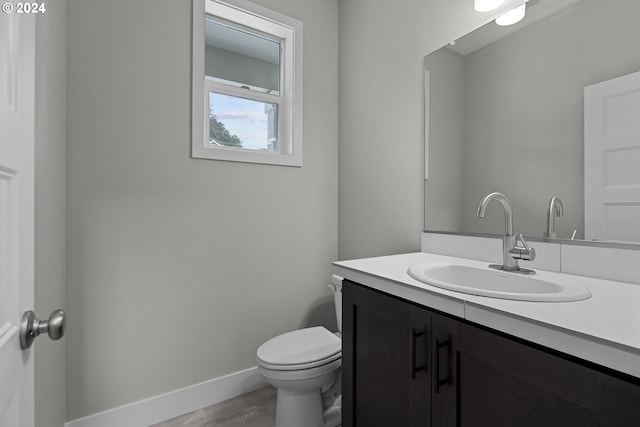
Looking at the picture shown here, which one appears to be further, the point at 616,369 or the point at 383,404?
the point at 383,404

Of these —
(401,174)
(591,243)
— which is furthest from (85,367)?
(591,243)

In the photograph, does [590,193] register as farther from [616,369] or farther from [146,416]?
[146,416]

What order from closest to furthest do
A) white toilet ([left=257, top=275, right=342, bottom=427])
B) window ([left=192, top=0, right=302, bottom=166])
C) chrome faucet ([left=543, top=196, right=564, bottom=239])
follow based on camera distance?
chrome faucet ([left=543, top=196, right=564, bottom=239]) → white toilet ([left=257, top=275, right=342, bottom=427]) → window ([left=192, top=0, right=302, bottom=166])

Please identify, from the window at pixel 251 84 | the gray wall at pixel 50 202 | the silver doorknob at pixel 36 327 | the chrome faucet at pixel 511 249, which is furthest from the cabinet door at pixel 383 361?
the window at pixel 251 84

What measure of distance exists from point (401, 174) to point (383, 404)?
1160 millimetres

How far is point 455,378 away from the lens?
31.8 inches

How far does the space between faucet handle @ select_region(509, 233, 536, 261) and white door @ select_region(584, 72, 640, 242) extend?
0.73 ft

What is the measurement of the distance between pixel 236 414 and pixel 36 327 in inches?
55.5

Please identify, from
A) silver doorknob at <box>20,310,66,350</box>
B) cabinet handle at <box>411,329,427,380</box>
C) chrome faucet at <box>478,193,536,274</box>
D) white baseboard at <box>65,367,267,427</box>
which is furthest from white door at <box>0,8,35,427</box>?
chrome faucet at <box>478,193,536,274</box>

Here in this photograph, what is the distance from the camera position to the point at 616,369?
1.81ft

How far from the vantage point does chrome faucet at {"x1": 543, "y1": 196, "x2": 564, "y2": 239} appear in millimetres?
1146

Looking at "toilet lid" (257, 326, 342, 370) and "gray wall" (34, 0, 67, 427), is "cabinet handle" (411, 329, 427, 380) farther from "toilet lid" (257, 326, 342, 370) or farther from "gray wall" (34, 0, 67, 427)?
"gray wall" (34, 0, 67, 427)

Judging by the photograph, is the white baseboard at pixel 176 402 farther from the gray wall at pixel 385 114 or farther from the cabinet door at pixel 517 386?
the cabinet door at pixel 517 386

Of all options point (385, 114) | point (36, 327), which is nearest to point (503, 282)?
point (385, 114)
